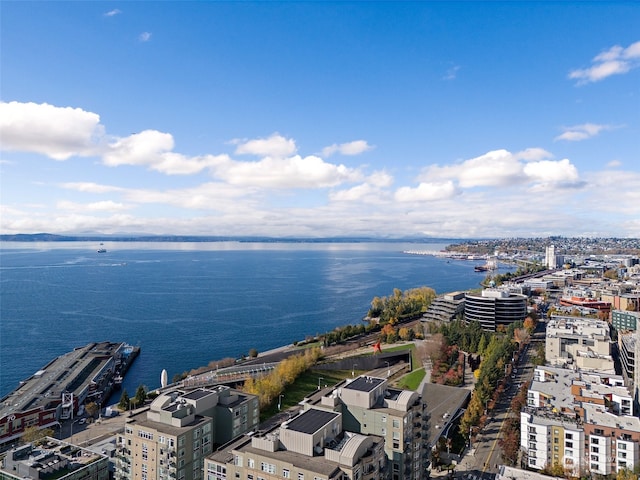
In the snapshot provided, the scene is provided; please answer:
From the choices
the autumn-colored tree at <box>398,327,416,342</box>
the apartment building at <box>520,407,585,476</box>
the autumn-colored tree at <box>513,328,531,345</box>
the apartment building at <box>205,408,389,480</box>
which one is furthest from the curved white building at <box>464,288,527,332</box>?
the apartment building at <box>205,408,389,480</box>

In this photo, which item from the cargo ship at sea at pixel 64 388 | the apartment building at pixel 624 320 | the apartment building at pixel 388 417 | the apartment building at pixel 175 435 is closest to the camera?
the apartment building at pixel 175 435

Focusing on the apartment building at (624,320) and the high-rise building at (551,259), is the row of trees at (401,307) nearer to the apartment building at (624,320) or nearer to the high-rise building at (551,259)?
the apartment building at (624,320)

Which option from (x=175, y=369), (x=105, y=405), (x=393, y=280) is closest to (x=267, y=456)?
(x=105, y=405)

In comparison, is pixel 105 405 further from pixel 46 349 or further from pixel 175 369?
pixel 46 349

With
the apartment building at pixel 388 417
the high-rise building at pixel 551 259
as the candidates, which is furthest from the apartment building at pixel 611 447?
the high-rise building at pixel 551 259

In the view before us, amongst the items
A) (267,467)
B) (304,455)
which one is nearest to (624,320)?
(304,455)

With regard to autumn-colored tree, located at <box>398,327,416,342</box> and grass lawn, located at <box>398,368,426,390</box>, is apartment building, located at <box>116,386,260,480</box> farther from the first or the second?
autumn-colored tree, located at <box>398,327,416,342</box>

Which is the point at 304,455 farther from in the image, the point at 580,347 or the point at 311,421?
the point at 580,347
